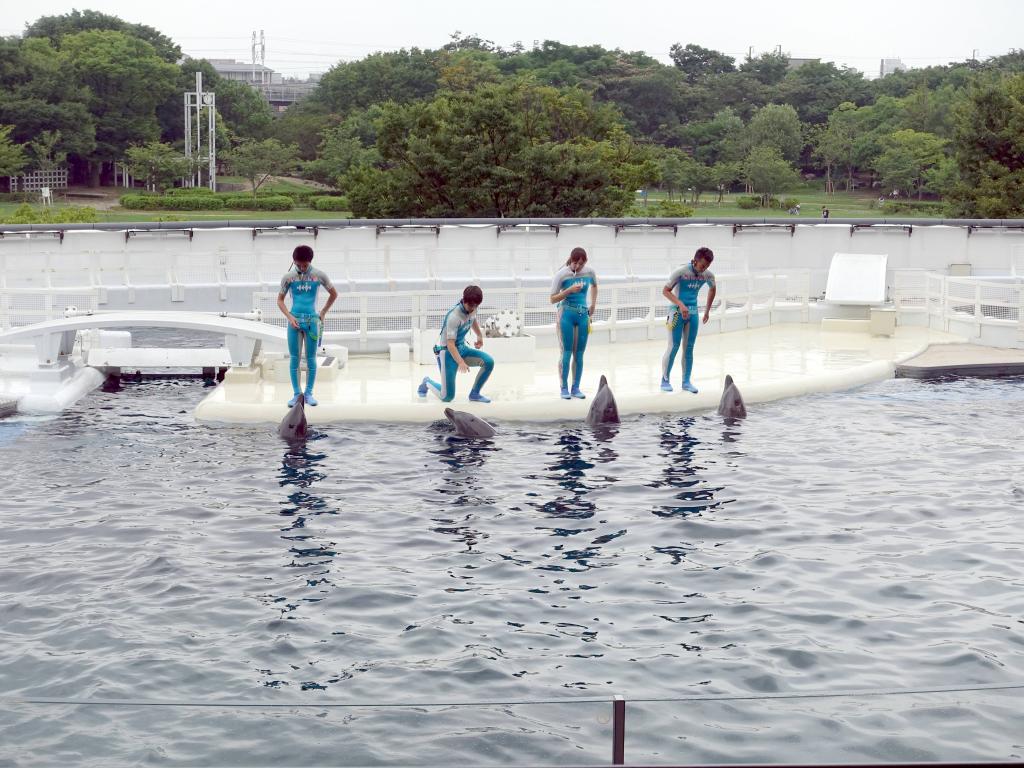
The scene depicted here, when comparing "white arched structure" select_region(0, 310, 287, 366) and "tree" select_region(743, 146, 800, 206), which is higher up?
"tree" select_region(743, 146, 800, 206)

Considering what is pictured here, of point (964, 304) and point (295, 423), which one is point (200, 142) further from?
point (295, 423)

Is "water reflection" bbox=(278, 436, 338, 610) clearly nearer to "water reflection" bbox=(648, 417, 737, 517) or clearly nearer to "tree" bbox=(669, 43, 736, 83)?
"water reflection" bbox=(648, 417, 737, 517)

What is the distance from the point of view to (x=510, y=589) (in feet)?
35.0

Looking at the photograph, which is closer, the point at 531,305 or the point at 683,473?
the point at 683,473

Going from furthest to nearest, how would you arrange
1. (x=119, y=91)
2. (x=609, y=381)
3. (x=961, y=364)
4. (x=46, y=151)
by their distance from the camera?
(x=119, y=91), (x=46, y=151), (x=961, y=364), (x=609, y=381)

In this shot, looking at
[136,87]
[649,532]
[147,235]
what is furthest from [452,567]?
[136,87]

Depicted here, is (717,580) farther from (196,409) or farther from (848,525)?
(196,409)

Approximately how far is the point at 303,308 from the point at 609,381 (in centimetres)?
482

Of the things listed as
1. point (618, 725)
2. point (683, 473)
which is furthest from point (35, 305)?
point (618, 725)

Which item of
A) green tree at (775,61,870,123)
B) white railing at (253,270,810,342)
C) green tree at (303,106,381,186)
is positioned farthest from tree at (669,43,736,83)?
white railing at (253,270,810,342)

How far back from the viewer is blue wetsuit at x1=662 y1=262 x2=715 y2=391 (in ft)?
54.9

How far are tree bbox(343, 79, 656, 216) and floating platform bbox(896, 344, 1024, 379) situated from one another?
27927 millimetres

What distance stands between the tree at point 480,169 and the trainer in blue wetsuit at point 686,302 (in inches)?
1211

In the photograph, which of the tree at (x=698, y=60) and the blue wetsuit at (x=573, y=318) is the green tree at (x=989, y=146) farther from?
the tree at (x=698, y=60)
